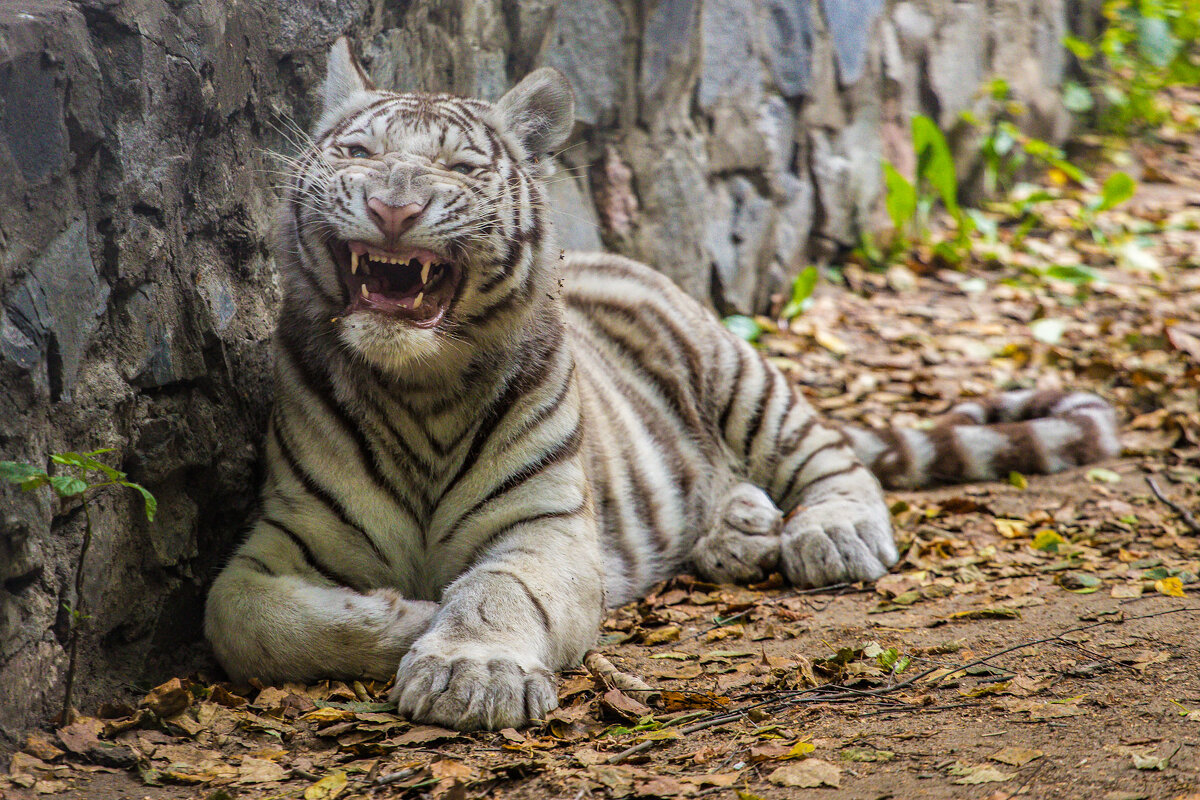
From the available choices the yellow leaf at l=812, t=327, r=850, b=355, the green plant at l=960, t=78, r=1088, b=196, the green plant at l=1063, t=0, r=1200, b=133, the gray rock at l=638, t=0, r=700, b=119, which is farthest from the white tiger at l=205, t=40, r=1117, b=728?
the green plant at l=1063, t=0, r=1200, b=133

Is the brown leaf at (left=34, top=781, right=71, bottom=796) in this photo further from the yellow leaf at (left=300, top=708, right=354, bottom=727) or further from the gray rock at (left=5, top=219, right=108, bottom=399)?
the gray rock at (left=5, top=219, right=108, bottom=399)

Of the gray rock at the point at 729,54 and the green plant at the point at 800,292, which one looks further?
the green plant at the point at 800,292

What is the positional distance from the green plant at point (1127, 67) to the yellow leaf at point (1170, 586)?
6.58m

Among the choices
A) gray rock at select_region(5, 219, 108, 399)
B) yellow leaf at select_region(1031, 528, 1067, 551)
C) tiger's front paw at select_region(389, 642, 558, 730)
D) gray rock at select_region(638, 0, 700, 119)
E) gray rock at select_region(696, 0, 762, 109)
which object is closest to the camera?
gray rock at select_region(5, 219, 108, 399)

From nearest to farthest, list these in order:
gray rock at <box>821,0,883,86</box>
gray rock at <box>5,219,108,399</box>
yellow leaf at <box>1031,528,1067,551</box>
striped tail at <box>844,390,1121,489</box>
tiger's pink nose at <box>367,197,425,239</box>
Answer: gray rock at <box>5,219,108,399</box> → tiger's pink nose at <box>367,197,425,239</box> → yellow leaf at <box>1031,528,1067,551</box> → striped tail at <box>844,390,1121,489</box> → gray rock at <box>821,0,883,86</box>

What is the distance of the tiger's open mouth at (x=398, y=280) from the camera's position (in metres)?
2.83

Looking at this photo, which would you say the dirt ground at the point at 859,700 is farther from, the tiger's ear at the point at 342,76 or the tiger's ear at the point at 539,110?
the tiger's ear at the point at 342,76

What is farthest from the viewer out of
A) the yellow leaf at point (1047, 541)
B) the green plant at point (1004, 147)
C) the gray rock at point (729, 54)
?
the green plant at point (1004, 147)

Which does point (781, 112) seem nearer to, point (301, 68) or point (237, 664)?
point (301, 68)

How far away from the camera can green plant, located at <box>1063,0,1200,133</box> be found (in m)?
9.07

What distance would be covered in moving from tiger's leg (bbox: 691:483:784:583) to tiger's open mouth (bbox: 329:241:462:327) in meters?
1.54

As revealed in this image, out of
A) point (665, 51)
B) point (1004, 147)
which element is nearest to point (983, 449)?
point (665, 51)

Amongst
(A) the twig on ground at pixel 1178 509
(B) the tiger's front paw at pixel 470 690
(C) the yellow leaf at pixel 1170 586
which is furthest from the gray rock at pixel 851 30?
(B) the tiger's front paw at pixel 470 690

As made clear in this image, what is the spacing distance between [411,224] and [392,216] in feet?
0.16
